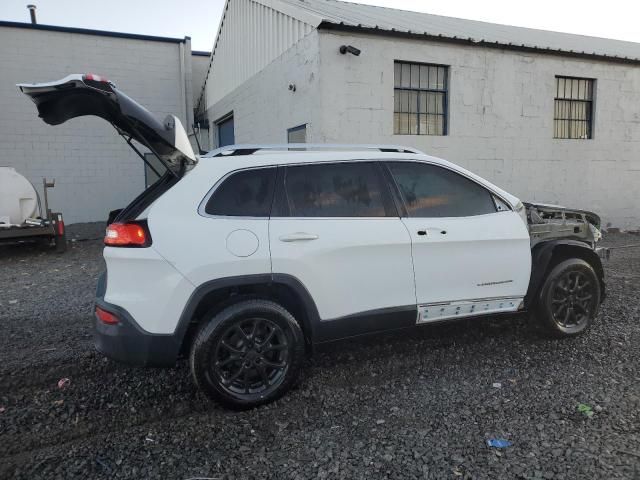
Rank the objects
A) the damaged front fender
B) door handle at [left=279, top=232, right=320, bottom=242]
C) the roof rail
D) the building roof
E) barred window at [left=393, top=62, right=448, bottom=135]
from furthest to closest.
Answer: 1. barred window at [left=393, top=62, right=448, bottom=135]
2. the building roof
3. the damaged front fender
4. the roof rail
5. door handle at [left=279, top=232, right=320, bottom=242]

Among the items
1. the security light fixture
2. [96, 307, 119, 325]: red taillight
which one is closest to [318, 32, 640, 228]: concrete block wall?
the security light fixture

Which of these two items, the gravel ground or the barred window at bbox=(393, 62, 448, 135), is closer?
the gravel ground

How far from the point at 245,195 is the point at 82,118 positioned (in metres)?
13.1

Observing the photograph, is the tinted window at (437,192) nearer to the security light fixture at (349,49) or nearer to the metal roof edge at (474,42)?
the security light fixture at (349,49)

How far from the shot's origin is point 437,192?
154 inches

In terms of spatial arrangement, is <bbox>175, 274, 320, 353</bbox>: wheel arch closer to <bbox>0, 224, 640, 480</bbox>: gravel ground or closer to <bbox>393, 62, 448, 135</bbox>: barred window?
<bbox>0, 224, 640, 480</bbox>: gravel ground

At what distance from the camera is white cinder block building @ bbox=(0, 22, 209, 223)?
13570mm

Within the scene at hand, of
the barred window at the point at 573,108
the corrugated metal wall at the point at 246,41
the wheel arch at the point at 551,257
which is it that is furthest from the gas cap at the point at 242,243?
the barred window at the point at 573,108

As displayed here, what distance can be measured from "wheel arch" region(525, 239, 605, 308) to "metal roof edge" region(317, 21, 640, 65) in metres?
6.09

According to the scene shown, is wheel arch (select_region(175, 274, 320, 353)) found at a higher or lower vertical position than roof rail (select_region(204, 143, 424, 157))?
lower

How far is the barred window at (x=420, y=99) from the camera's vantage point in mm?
9680

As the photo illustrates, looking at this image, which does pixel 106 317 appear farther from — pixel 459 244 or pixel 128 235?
pixel 459 244

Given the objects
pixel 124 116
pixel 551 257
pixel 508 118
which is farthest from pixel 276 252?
pixel 508 118

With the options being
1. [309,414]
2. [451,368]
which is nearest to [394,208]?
[451,368]
